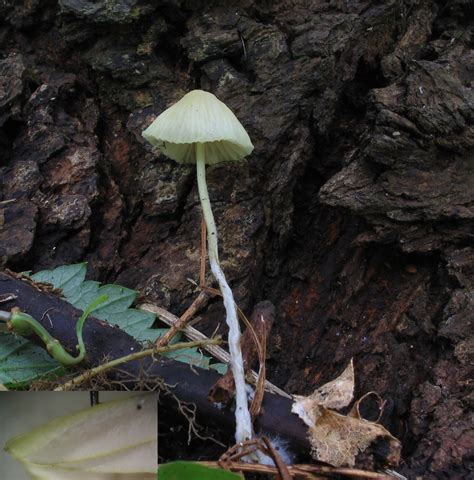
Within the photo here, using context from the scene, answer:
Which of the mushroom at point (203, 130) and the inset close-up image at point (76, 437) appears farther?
the mushroom at point (203, 130)

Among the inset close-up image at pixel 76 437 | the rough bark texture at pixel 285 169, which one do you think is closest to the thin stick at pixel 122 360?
the inset close-up image at pixel 76 437

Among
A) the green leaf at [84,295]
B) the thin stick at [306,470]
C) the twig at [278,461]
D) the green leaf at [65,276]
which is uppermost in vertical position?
the green leaf at [65,276]

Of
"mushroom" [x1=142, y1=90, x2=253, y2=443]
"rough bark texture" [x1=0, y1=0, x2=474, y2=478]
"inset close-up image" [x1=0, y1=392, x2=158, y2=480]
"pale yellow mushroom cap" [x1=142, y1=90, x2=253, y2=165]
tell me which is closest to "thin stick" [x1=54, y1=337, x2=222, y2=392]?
"inset close-up image" [x1=0, y1=392, x2=158, y2=480]

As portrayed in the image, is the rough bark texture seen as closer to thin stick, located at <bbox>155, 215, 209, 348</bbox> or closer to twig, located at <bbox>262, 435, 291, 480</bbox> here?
thin stick, located at <bbox>155, 215, 209, 348</bbox>

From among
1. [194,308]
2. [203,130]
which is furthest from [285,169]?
[194,308]

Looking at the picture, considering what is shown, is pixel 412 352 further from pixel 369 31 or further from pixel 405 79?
pixel 369 31

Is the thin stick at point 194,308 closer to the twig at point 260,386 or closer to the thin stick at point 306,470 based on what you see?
the twig at point 260,386
